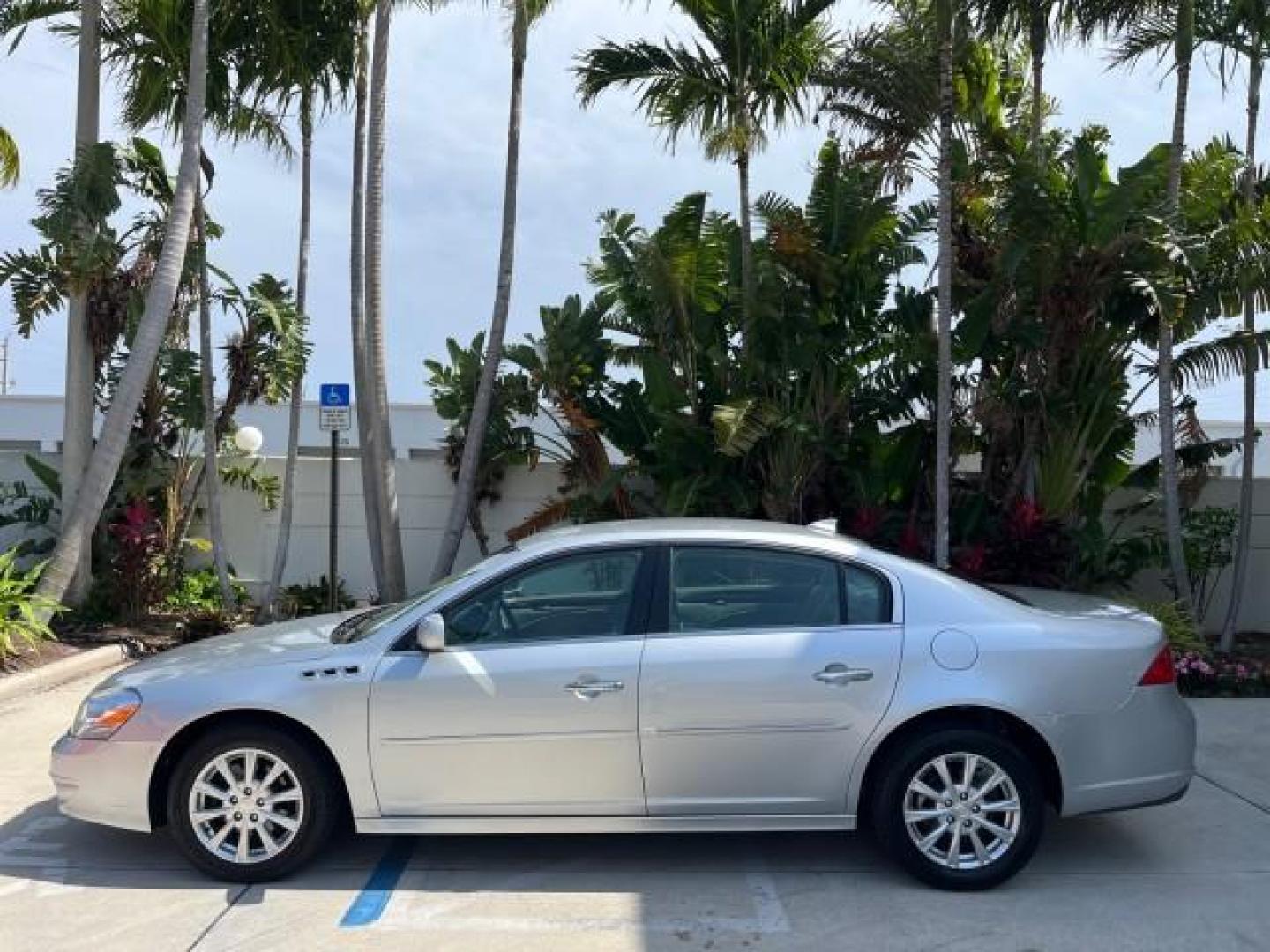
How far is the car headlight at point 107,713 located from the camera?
193 inches

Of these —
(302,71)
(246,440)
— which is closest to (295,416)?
(246,440)

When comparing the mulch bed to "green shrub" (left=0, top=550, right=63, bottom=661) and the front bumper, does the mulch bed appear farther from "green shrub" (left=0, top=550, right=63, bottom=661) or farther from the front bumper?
the front bumper

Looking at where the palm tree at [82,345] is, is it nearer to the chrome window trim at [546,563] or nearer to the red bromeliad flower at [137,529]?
the red bromeliad flower at [137,529]

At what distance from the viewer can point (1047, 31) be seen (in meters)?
10.8

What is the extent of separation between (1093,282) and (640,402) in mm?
4389

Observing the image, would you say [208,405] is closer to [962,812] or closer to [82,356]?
[82,356]

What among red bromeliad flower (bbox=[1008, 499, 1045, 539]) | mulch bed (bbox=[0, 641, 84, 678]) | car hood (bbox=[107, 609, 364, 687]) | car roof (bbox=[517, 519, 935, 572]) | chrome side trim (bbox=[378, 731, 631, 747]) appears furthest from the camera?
red bromeliad flower (bbox=[1008, 499, 1045, 539])

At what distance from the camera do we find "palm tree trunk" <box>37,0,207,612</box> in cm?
1018

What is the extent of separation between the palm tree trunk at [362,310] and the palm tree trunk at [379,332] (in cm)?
7

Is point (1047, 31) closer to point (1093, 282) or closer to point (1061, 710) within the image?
point (1093, 282)

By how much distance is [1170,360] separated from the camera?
10.3 meters

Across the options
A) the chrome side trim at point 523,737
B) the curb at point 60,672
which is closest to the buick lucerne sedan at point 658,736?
the chrome side trim at point 523,737

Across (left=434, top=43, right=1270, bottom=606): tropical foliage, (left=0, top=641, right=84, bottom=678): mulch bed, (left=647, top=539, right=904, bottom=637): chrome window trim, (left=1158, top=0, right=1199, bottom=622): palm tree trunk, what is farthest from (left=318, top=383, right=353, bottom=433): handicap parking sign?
(left=1158, top=0, right=1199, bottom=622): palm tree trunk

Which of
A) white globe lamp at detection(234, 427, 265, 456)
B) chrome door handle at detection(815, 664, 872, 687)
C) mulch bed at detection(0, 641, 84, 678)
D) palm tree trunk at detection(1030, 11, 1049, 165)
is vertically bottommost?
mulch bed at detection(0, 641, 84, 678)
